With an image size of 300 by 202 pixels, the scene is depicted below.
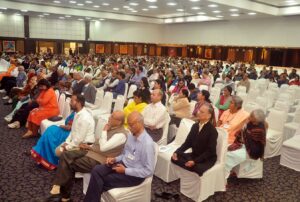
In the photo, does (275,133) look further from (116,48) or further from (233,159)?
(116,48)

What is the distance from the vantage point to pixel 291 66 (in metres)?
18.4

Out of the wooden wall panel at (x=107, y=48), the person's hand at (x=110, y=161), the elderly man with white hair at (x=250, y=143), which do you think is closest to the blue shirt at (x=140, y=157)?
the person's hand at (x=110, y=161)

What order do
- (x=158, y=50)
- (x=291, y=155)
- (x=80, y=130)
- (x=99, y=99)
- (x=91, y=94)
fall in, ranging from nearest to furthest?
(x=80, y=130), (x=291, y=155), (x=99, y=99), (x=91, y=94), (x=158, y=50)

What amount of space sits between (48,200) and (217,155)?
228 cm

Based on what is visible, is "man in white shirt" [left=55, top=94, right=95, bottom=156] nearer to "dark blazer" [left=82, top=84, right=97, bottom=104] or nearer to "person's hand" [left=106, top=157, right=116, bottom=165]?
"person's hand" [left=106, top=157, right=116, bottom=165]

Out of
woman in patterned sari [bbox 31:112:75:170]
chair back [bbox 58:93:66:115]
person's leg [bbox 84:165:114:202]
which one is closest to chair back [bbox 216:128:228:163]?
person's leg [bbox 84:165:114:202]

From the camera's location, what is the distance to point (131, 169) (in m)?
3.13

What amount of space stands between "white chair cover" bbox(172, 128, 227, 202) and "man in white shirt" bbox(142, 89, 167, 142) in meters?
0.84

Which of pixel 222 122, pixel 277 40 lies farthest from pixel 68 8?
pixel 222 122

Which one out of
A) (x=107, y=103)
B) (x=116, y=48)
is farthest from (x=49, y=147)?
(x=116, y=48)

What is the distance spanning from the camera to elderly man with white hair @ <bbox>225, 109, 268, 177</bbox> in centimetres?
407

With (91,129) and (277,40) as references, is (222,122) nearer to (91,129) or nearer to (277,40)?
(91,129)

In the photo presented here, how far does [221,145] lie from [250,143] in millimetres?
685

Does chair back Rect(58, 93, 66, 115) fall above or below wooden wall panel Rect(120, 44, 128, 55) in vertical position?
below
